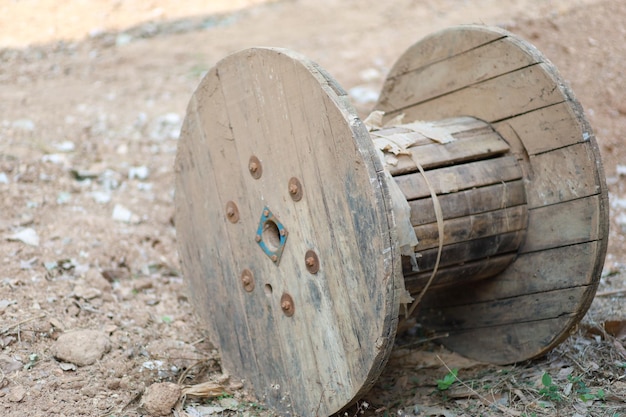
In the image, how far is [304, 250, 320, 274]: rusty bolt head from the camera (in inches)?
102

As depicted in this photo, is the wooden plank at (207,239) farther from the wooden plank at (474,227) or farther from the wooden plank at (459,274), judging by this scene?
the wooden plank at (474,227)

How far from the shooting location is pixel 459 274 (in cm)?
290

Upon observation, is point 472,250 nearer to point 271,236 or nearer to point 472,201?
point 472,201

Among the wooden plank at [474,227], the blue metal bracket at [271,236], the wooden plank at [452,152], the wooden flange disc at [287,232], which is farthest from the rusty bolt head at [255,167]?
the wooden plank at [474,227]

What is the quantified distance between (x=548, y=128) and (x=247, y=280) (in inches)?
55.6

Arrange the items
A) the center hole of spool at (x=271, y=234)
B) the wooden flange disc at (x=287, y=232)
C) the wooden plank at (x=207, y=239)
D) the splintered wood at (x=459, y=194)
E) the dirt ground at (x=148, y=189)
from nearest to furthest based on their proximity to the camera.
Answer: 1. the wooden flange disc at (x=287, y=232)
2. the splintered wood at (x=459, y=194)
3. the center hole of spool at (x=271, y=234)
4. the dirt ground at (x=148, y=189)
5. the wooden plank at (x=207, y=239)

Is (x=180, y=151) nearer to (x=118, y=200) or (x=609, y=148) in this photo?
(x=118, y=200)

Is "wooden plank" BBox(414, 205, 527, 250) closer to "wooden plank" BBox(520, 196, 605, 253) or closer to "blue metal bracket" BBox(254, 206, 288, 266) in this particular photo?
"wooden plank" BBox(520, 196, 605, 253)

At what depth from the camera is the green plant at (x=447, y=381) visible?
2.95 meters

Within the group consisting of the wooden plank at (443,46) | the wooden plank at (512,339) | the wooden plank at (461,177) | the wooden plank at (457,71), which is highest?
the wooden plank at (443,46)

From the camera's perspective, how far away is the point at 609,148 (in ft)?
16.1

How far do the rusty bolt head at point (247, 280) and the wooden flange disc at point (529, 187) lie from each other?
0.99 m

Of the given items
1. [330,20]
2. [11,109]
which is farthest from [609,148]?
[11,109]

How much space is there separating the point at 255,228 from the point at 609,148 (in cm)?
316
